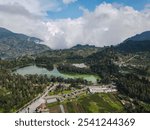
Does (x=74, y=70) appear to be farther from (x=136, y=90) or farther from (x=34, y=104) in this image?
(x=34, y=104)

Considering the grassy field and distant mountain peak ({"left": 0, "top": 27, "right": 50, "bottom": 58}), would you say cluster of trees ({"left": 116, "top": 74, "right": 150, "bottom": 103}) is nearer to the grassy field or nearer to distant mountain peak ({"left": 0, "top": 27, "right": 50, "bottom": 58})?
the grassy field

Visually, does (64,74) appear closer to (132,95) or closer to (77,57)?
(132,95)

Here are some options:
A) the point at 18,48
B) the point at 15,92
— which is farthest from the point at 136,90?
the point at 18,48

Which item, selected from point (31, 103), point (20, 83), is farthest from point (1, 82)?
point (31, 103)

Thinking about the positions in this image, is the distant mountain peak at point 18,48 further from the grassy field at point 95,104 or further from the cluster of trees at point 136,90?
the grassy field at point 95,104

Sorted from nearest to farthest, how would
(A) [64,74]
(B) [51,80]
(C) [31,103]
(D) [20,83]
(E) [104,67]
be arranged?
(C) [31,103] < (D) [20,83] < (B) [51,80] < (A) [64,74] < (E) [104,67]

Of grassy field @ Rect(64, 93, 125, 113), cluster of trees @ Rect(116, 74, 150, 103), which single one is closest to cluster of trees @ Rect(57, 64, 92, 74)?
cluster of trees @ Rect(116, 74, 150, 103)
